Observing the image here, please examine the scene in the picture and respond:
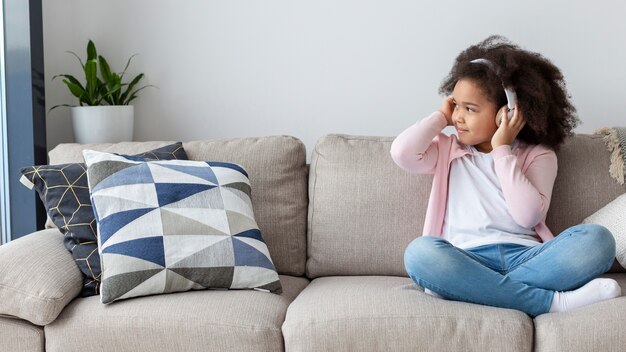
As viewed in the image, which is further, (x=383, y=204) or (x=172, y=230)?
(x=383, y=204)

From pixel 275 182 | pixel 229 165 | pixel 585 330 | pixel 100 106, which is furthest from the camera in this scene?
pixel 100 106

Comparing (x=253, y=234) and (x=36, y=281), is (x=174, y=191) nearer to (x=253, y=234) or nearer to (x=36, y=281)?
(x=253, y=234)

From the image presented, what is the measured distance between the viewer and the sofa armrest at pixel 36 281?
6.73ft

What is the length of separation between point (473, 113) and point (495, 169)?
17 centimetres

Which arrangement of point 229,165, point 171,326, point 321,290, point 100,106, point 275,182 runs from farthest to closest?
point 100,106 < point 275,182 < point 229,165 < point 321,290 < point 171,326

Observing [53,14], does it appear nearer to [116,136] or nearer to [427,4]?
[116,136]

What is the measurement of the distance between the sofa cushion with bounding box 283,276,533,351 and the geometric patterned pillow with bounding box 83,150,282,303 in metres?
0.28

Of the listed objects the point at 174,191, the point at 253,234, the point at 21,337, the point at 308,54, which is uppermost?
the point at 308,54

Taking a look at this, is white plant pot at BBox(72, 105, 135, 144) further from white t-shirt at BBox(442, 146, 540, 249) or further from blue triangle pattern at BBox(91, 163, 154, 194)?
white t-shirt at BBox(442, 146, 540, 249)

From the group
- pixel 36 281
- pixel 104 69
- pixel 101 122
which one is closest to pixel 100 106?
pixel 101 122

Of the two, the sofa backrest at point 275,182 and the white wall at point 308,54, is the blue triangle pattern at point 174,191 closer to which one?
the sofa backrest at point 275,182

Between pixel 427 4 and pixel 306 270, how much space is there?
105 centimetres

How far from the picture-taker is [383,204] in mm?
2492

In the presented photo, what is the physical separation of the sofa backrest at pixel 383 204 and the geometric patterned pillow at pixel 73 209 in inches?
22.9
